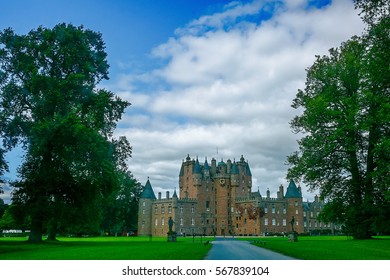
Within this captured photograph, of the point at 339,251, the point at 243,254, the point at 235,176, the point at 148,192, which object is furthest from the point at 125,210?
the point at 339,251

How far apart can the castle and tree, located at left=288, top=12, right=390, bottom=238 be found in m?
52.5

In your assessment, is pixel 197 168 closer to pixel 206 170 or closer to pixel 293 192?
pixel 206 170

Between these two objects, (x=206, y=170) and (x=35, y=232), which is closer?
(x=35, y=232)

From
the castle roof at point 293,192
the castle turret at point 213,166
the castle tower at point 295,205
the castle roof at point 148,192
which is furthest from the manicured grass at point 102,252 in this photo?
the castle turret at point 213,166

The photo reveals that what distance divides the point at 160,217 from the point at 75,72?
6132 cm

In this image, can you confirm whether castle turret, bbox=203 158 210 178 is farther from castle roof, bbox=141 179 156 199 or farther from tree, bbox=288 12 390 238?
tree, bbox=288 12 390 238

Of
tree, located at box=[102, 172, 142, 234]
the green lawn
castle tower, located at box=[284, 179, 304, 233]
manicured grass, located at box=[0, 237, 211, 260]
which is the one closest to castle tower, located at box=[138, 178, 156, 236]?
tree, located at box=[102, 172, 142, 234]

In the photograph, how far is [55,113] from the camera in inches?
1113

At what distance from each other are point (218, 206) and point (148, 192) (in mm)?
15842

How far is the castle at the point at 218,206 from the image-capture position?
290ft

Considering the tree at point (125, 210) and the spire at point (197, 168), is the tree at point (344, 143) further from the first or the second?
the spire at point (197, 168)

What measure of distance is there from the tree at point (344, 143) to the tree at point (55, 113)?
15.3 metres

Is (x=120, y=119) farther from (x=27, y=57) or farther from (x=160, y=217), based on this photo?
(x=160, y=217)

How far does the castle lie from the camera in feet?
290
